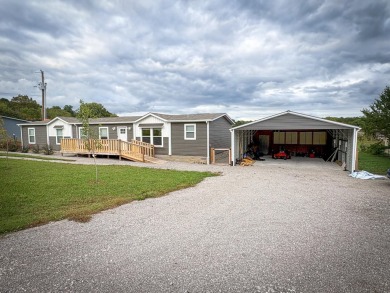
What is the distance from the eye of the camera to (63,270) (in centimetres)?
360

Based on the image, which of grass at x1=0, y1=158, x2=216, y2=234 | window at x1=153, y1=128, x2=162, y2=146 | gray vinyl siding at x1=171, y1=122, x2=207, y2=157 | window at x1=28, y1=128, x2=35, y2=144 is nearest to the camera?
grass at x1=0, y1=158, x2=216, y2=234

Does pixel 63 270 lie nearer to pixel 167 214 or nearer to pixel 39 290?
pixel 39 290

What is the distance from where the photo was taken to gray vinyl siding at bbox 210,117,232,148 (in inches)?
701

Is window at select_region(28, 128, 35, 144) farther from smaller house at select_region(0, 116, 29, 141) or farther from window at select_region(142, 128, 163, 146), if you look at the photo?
window at select_region(142, 128, 163, 146)

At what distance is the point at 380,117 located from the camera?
2172 centimetres

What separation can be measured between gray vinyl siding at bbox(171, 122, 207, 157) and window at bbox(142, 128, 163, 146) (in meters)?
1.23

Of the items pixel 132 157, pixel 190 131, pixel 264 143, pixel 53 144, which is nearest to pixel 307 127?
pixel 190 131

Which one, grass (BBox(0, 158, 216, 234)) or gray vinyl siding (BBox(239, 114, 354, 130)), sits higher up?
gray vinyl siding (BBox(239, 114, 354, 130))

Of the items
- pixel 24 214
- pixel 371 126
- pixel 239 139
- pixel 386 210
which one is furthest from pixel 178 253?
pixel 371 126

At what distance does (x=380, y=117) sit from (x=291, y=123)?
13093 millimetres

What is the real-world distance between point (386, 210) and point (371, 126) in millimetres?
19861

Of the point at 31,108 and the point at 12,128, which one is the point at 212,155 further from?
the point at 31,108

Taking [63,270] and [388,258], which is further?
[388,258]

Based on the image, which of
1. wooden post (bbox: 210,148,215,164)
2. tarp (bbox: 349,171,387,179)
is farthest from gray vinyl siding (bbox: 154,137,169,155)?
tarp (bbox: 349,171,387,179)
